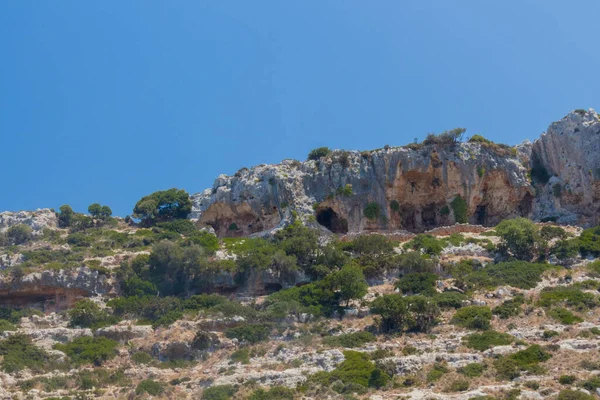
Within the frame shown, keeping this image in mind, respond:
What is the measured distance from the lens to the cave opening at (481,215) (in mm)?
63469

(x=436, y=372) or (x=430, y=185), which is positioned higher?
(x=430, y=185)

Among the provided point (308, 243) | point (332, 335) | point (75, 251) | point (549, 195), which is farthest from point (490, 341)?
point (75, 251)

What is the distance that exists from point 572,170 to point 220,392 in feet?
118

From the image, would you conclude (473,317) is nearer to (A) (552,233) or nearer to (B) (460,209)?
(A) (552,233)

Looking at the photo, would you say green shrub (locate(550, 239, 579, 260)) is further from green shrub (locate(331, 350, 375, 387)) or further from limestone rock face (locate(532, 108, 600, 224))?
green shrub (locate(331, 350, 375, 387))

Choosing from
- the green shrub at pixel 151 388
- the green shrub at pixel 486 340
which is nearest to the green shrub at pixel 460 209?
the green shrub at pixel 486 340

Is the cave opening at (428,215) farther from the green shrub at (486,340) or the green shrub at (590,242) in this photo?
the green shrub at (486,340)

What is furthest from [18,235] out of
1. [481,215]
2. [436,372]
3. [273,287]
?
[436,372]

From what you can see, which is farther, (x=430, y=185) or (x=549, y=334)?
(x=430, y=185)

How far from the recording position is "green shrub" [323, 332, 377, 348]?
39250 mm

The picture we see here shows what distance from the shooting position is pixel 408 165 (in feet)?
200

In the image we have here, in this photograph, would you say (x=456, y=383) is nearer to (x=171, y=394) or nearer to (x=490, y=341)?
(x=490, y=341)

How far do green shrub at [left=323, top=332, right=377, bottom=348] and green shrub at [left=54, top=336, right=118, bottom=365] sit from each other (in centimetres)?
1146

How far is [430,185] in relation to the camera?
62.2 meters
